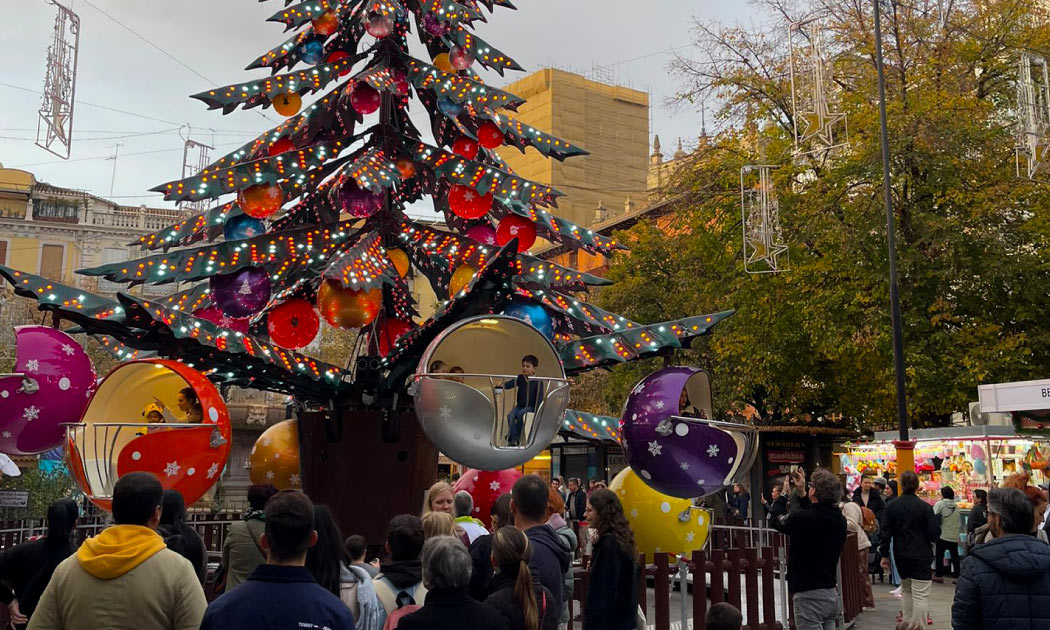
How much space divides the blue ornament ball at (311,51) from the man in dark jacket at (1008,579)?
329 inches

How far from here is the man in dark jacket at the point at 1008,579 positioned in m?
4.95

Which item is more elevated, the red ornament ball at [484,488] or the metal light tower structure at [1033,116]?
the metal light tower structure at [1033,116]

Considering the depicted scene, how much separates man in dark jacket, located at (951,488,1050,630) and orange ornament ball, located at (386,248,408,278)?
6.78m

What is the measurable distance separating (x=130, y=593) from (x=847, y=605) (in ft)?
32.1

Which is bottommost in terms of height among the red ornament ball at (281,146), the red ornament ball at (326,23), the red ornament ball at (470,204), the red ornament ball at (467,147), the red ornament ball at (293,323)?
the red ornament ball at (293,323)

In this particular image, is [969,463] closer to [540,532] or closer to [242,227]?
[242,227]

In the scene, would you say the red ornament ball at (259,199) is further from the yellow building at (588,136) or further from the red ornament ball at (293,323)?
the yellow building at (588,136)

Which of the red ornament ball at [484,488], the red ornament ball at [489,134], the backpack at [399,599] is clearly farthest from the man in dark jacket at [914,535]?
the backpack at [399,599]

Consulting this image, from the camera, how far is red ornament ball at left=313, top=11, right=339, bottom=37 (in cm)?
1054

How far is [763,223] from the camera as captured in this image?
63.6 feet

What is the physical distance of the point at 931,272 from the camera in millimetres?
20984

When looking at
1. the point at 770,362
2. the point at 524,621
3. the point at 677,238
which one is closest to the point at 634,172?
the point at 677,238

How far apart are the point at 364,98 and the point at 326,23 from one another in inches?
45.2

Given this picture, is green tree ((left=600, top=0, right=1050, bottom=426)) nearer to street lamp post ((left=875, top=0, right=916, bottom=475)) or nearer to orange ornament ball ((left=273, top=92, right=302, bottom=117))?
street lamp post ((left=875, top=0, right=916, bottom=475))
